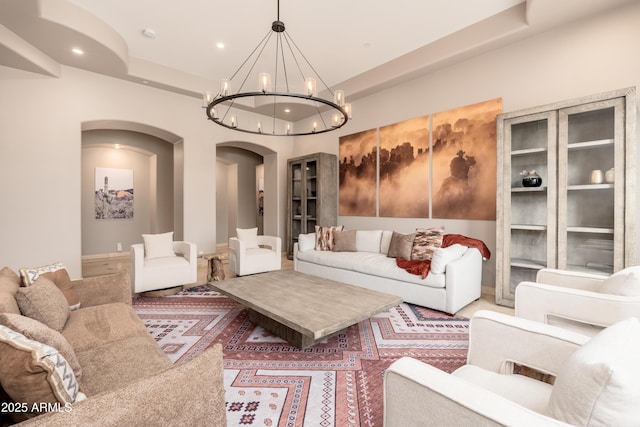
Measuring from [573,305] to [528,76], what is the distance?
9.62 feet

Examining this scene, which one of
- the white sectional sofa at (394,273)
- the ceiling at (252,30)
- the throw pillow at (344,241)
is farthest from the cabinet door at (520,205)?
the throw pillow at (344,241)

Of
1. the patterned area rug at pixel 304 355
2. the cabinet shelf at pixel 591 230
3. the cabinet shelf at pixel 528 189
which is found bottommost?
the patterned area rug at pixel 304 355

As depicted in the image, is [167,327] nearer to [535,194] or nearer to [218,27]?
[218,27]

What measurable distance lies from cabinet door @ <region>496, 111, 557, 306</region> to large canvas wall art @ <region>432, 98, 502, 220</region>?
1.40ft

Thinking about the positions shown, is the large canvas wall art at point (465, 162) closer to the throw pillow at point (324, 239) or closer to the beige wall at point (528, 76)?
the beige wall at point (528, 76)

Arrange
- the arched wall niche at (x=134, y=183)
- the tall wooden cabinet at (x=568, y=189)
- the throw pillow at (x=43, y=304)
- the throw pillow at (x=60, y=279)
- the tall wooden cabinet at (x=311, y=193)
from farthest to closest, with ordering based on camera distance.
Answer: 1. the arched wall niche at (x=134, y=183)
2. the tall wooden cabinet at (x=311, y=193)
3. the tall wooden cabinet at (x=568, y=189)
4. the throw pillow at (x=60, y=279)
5. the throw pillow at (x=43, y=304)

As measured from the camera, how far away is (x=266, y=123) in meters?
6.61

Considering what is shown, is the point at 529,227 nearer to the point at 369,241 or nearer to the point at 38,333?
the point at 369,241

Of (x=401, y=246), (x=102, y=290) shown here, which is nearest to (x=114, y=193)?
(x=102, y=290)

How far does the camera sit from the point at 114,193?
22.7ft

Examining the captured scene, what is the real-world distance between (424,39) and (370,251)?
9.91 feet

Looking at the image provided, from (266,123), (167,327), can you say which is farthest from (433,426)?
(266,123)

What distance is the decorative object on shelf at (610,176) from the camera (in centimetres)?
279

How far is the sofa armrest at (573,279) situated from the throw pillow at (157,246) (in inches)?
171
